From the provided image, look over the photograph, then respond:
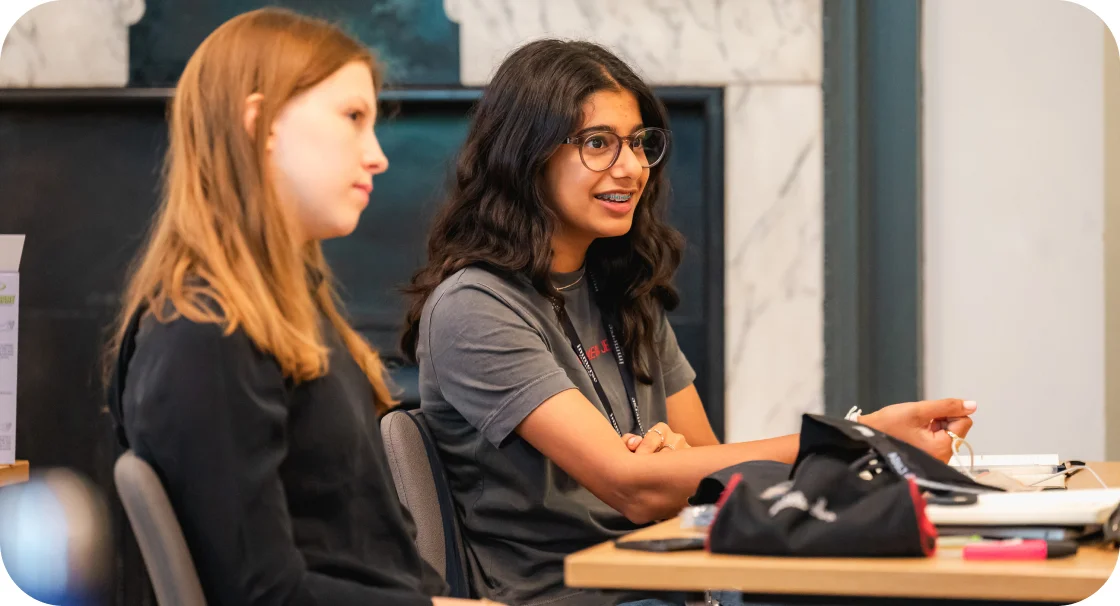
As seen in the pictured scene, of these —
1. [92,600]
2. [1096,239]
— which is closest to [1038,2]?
[1096,239]

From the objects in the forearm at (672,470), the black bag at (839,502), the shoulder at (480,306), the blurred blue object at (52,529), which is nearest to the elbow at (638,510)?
the forearm at (672,470)

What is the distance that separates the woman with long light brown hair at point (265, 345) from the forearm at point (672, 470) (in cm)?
47

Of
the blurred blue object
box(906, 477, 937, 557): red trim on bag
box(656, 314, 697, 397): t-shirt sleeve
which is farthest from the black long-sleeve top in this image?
the blurred blue object

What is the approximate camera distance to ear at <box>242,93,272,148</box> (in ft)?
4.32

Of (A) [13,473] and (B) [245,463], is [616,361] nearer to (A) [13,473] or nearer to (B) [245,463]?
(B) [245,463]

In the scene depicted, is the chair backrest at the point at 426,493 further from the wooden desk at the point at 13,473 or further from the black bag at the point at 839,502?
the wooden desk at the point at 13,473

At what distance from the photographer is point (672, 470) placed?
5.84 feet

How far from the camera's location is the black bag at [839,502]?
1159 mm

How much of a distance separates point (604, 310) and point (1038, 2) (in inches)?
80.9

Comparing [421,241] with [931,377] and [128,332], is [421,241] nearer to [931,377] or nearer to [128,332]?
[931,377]

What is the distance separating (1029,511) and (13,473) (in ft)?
6.99

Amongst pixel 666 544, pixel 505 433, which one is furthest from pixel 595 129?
pixel 666 544

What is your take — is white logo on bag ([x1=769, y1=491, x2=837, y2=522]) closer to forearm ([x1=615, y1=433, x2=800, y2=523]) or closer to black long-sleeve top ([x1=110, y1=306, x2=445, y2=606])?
black long-sleeve top ([x1=110, y1=306, x2=445, y2=606])

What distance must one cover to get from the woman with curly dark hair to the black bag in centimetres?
42
